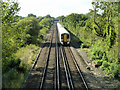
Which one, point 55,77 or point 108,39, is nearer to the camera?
point 55,77

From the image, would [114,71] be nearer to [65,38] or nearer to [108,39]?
[108,39]

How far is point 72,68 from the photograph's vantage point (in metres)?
13.1

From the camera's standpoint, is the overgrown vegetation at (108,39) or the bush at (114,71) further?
the overgrown vegetation at (108,39)

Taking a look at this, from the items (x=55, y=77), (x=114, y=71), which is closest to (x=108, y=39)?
(x=114, y=71)

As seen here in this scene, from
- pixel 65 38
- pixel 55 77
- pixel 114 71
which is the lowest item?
pixel 55 77

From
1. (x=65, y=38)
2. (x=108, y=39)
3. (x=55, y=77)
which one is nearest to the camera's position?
(x=55, y=77)

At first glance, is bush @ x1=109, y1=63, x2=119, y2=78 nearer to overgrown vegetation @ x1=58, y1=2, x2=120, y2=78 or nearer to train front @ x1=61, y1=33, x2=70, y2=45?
overgrown vegetation @ x1=58, y1=2, x2=120, y2=78

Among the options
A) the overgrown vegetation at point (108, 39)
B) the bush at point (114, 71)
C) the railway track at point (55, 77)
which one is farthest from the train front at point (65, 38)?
the bush at point (114, 71)

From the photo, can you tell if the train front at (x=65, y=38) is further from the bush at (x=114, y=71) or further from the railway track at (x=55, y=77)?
the bush at (x=114, y=71)

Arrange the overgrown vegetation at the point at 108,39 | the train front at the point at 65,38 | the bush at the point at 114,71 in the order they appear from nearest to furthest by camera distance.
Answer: the bush at the point at 114,71 < the overgrown vegetation at the point at 108,39 < the train front at the point at 65,38

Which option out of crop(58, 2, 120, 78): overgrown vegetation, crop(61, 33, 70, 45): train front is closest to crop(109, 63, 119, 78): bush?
crop(58, 2, 120, 78): overgrown vegetation

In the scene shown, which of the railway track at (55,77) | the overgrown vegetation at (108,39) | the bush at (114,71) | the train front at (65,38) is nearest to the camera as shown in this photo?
the railway track at (55,77)

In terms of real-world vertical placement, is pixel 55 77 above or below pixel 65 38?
below

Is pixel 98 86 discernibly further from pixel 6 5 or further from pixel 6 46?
pixel 6 5
